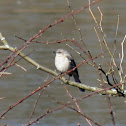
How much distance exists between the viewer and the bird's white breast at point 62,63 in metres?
7.22

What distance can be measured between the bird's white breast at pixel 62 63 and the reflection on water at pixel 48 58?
119 cm

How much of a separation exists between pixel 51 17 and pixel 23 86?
8009 mm

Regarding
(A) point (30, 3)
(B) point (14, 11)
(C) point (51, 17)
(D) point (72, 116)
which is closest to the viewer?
(D) point (72, 116)

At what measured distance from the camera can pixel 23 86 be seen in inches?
462

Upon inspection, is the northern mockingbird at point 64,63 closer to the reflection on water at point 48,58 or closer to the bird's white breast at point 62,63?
the bird's white breast at point 62,63

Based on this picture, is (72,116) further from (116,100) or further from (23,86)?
(23,86)

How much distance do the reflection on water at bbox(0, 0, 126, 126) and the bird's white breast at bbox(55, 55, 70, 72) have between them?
1188mm

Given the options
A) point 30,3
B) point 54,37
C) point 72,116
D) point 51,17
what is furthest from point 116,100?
point 30,3

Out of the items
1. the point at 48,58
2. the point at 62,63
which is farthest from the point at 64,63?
the point at 48,58

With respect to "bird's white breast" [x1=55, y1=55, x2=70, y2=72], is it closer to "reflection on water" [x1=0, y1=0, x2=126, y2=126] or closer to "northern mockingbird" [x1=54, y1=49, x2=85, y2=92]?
"northern mockingbird" [x1=54, y1=49, x2=85, y2=92]

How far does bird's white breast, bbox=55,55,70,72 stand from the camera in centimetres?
722

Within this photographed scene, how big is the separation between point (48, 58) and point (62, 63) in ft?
21.5

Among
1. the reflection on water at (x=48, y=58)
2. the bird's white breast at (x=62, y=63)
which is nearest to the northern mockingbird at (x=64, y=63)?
the bird's white breast at (x=62, y=63)

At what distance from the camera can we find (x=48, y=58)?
1380 cm
